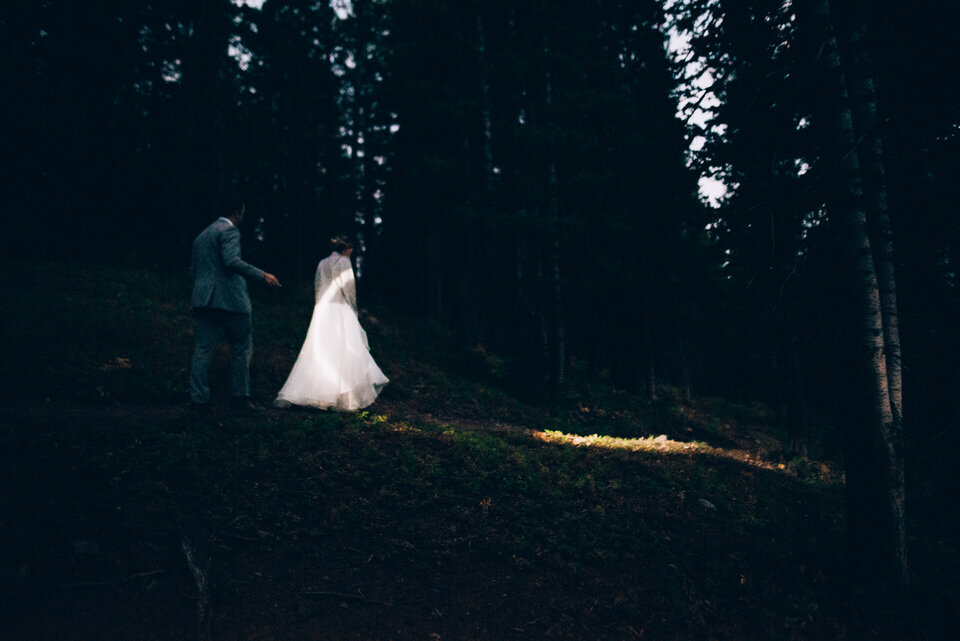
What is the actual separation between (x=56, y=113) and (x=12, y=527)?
64.9 ft

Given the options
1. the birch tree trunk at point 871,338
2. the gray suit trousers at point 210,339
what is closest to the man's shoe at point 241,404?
the gray suit trousers at point 210,339

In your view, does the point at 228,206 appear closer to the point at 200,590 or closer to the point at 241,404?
the point at 241,404

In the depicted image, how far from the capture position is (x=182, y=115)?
19344mm

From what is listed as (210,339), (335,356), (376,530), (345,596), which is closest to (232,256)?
(210,339)

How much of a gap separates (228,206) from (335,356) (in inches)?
109

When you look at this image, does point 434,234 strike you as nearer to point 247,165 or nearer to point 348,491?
point 247,165

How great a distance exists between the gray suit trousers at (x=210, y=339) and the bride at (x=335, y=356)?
1.14 m

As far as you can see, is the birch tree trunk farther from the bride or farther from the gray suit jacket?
the gray suit jacket

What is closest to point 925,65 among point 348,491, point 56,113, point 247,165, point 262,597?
point 348,491

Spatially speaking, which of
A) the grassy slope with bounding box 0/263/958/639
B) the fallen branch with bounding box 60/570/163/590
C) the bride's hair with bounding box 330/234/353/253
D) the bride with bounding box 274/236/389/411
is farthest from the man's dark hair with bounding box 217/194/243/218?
the fallen branch with bounding box 60/570/163/590

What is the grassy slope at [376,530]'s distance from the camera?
3.76 m

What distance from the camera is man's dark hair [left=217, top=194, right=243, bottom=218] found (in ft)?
23.0

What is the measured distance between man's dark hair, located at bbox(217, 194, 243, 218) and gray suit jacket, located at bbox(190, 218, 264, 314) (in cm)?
29

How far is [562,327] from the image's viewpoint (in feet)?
51.6
